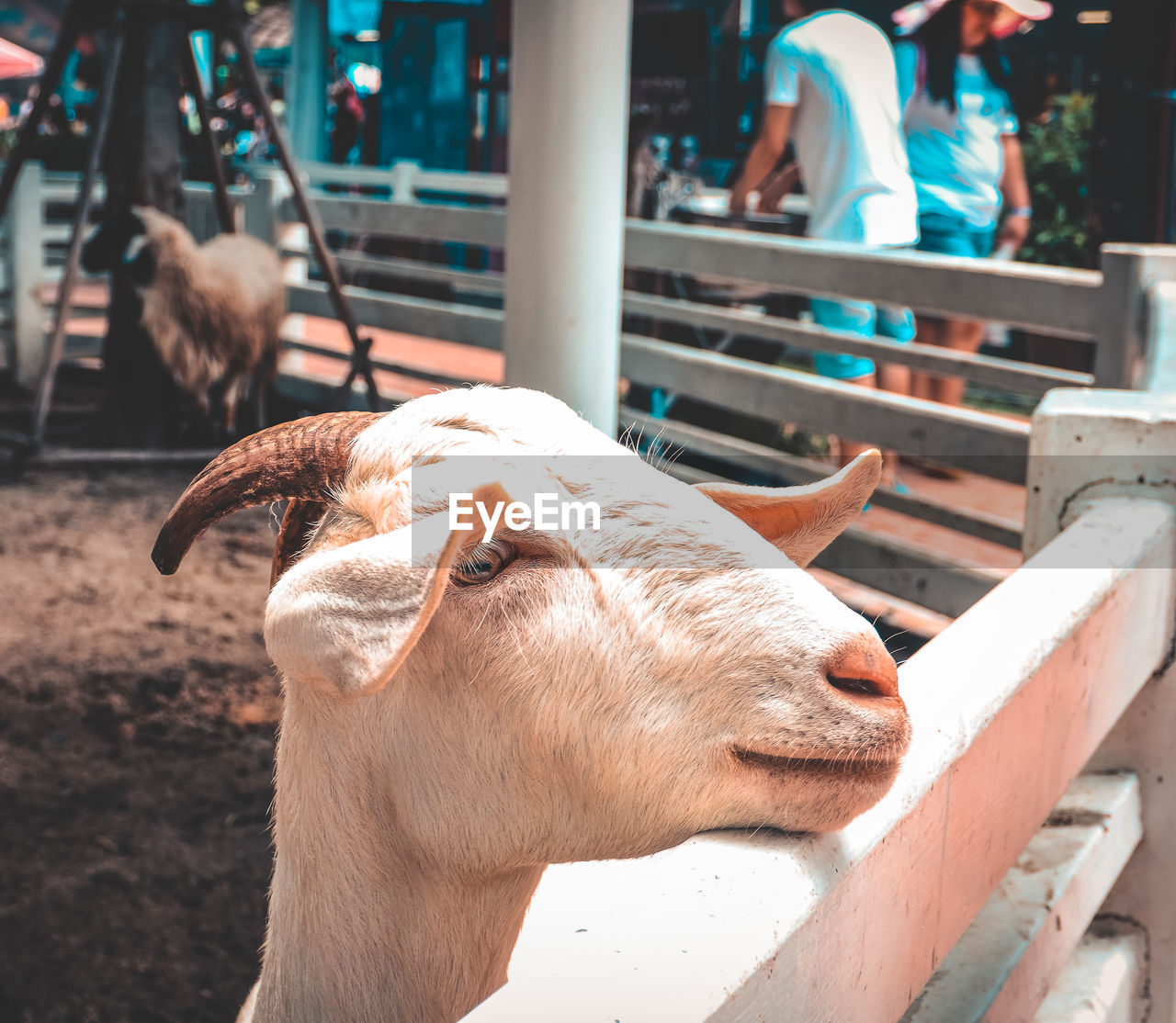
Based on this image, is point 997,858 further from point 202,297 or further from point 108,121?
point 202,297

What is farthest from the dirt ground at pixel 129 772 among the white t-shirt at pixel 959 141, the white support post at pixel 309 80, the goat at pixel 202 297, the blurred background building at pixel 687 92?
the white support post at pixel 309 80

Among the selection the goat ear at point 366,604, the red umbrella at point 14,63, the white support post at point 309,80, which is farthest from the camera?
the red umbrella at point 14,63

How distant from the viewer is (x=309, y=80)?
13742mm

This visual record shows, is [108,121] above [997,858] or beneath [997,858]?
above

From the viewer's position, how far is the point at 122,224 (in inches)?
258

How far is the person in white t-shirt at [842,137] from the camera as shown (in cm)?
438

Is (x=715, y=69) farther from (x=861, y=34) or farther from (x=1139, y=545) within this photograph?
(x=1139, y=545)

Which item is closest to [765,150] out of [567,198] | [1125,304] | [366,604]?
[1125,304]

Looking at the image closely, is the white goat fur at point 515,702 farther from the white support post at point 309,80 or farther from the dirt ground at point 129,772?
the white support post at point 309,80

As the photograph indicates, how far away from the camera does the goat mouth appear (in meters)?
0.98

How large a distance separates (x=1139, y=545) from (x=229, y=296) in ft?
20.1

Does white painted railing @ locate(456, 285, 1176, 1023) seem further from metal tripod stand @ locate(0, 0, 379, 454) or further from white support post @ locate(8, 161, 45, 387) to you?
white support post @ locate(8, 161, 45, 387)

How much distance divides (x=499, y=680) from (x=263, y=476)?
0.36 meters

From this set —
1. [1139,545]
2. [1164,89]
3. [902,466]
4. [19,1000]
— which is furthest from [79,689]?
[1164,89]
